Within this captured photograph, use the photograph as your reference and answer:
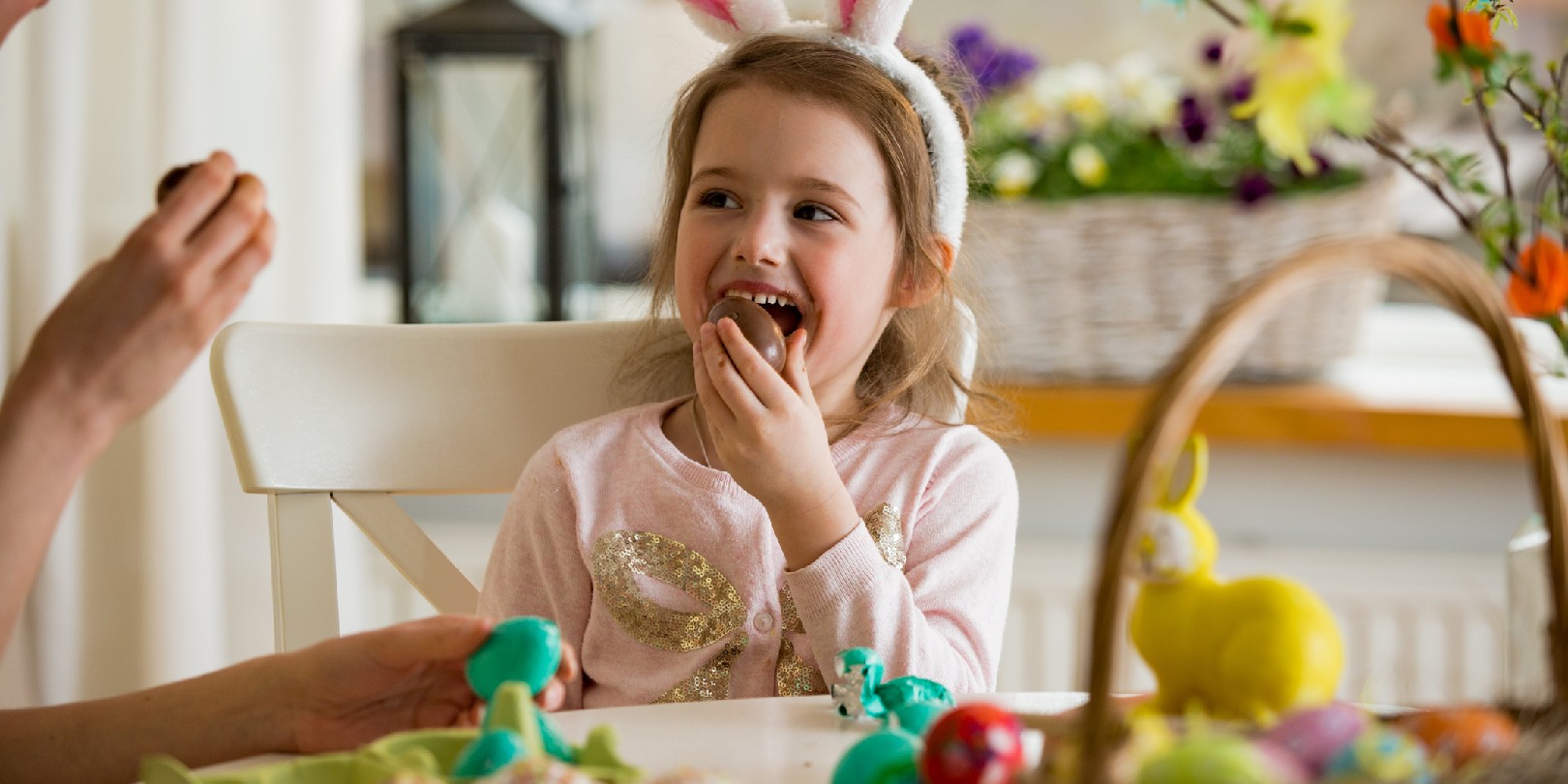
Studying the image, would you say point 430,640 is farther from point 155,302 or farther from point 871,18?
point 871,18

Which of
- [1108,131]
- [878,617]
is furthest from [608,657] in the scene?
[1108,131]

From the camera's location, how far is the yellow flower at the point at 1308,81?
54 cm

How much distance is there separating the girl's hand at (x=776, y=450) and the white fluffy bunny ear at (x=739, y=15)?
32 cm

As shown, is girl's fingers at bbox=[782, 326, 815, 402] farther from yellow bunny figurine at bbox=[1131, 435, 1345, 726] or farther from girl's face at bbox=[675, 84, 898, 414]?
yellow bunny figurine at bbox=[1131, 435, 1345, 726]

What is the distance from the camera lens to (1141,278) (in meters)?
1.89

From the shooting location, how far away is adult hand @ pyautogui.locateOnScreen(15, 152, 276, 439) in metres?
0.65

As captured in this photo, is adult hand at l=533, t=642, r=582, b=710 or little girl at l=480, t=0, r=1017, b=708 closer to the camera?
adult hand at l=533, t=642, r=582, b=710

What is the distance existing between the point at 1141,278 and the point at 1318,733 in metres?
1.43

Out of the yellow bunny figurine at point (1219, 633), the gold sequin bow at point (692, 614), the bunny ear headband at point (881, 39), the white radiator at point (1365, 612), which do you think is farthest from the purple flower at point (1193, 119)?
the yellow bunny figurine at point (1219, 633)

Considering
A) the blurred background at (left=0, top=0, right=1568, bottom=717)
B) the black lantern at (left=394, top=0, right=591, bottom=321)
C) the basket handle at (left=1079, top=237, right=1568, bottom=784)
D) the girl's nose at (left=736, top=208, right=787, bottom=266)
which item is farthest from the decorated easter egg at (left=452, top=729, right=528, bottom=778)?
the black lantern at (left=394, top=0, right=591, bottom=321)

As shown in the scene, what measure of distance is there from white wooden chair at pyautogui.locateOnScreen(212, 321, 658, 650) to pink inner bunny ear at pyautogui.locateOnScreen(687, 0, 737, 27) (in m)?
0.27

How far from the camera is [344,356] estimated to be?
1.23 meters

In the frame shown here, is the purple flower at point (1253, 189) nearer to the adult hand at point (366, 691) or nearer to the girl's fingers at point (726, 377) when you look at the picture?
the girl's fingers at point (726, 377)

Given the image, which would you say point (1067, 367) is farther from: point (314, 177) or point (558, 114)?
point (314, 177)
